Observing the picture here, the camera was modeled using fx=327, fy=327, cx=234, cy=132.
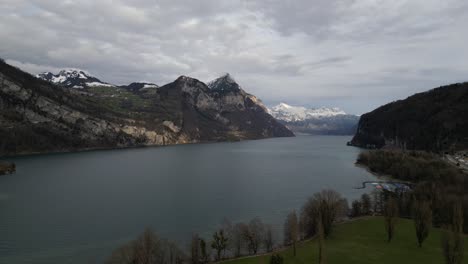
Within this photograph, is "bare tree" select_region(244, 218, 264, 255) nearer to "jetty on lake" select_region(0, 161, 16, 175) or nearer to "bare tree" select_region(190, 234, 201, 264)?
"bare tree" select_region(190, 234, 201, 264)

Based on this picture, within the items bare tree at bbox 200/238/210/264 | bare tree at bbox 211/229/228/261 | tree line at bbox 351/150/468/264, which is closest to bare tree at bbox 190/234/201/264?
bare tree at bbox 200/238/210/264

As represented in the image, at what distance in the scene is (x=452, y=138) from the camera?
16950 centimetres

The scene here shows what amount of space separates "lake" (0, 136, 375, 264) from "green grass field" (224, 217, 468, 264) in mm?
12398

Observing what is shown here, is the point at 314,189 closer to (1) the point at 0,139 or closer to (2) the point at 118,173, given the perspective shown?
(2) the point at 118,173

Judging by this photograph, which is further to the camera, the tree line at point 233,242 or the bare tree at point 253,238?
the bare tree at point 253,238

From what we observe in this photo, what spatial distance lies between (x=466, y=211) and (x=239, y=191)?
55536 mm

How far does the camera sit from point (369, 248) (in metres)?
48.9

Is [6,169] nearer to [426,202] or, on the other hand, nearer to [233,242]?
[233,242]

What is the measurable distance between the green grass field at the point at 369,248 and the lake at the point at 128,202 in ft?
40.7

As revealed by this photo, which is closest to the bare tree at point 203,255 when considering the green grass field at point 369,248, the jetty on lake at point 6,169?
the green grass field at point 369,248

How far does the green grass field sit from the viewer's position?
146ft

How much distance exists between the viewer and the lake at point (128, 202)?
178 feet

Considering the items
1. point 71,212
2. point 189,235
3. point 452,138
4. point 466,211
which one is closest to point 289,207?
point 189,235

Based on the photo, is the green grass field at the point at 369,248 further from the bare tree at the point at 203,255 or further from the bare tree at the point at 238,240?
the bare tree at the point at 238,240
